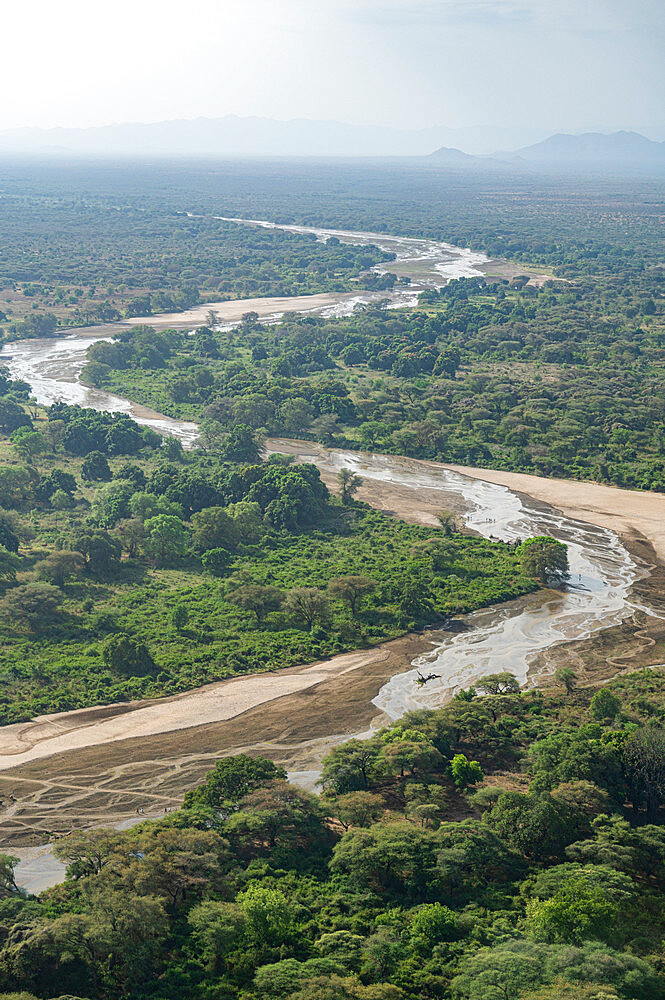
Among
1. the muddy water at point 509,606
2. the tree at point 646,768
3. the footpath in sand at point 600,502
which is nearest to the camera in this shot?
the tree at point 646,768

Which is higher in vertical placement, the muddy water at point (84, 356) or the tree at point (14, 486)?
the muddy water at point (84, 356)

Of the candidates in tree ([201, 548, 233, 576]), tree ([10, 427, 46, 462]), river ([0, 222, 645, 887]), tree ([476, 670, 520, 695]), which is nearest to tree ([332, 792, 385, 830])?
river ([0, 222, 645, 887])

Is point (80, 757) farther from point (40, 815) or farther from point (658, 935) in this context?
point (658, 935)

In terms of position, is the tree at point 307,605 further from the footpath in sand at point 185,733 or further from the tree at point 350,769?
the tree at point 350,769

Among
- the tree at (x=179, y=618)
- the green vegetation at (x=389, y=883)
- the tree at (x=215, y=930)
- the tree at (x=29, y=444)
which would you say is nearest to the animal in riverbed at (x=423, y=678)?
the green vegetation at (x=389, y=883)

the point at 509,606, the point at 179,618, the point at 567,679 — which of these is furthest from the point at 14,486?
the point at 567,679

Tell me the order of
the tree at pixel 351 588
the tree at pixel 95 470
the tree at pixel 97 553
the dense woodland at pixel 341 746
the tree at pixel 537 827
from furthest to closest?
the tree at pixel 95 470 < the tree at pixel 97 553 < the tree at pixel 351 588 < the tree at pixel 537 827 < the dense woodland at pixel 341 746
